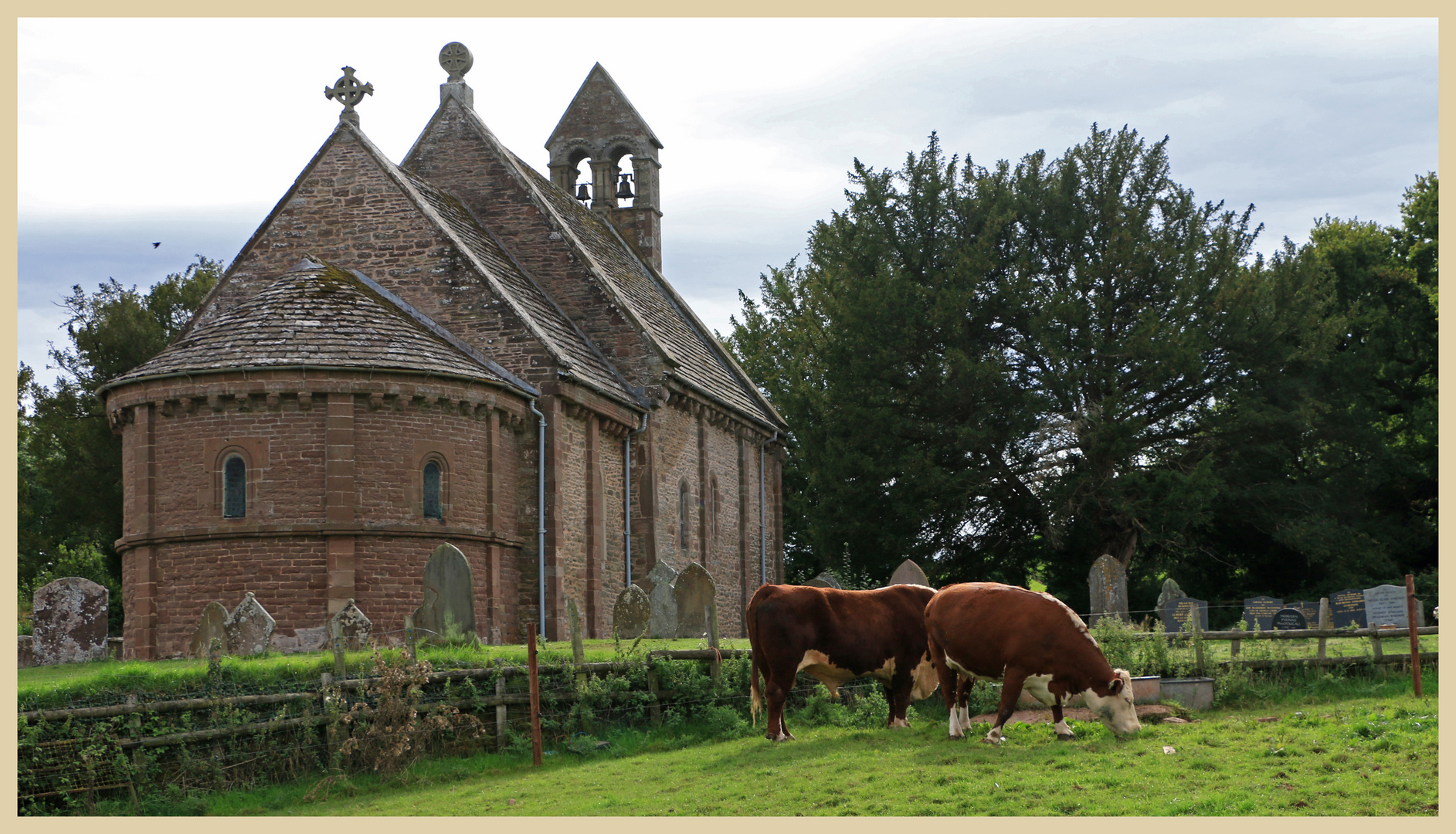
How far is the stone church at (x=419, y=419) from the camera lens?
21.3 metres

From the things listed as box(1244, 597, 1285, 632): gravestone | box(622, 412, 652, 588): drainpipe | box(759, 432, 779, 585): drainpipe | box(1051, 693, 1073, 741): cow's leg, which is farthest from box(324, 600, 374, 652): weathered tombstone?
box(759, 432, 779, 585): drainpipe

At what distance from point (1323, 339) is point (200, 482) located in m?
27.2

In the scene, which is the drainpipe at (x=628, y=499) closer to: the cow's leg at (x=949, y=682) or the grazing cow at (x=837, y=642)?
the grazing cow at (x=837, y=642)

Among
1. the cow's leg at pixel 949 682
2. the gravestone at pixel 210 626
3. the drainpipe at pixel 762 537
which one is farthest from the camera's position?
the drainpipe at pixel 762 537

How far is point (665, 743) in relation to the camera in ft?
49.2

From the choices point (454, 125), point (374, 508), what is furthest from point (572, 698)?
point (454, 125)

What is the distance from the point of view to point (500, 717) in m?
14.4

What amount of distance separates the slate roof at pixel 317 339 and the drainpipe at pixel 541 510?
62cm

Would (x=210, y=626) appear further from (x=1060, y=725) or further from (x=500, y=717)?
(x=1060, y=725)

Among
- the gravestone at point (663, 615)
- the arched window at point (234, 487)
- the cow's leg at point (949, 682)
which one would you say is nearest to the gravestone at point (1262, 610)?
the gravestone at point (663, 615)

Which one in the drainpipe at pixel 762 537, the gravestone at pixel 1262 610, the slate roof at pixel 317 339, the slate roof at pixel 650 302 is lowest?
the gravestone at pixel 1262 610

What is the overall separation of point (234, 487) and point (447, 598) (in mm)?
5574

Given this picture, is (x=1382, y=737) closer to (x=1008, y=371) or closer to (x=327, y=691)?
(x=327, y=691)

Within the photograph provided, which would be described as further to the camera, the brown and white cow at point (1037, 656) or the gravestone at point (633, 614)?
the gravestone at point (633, 614)
